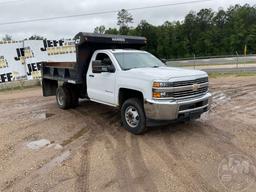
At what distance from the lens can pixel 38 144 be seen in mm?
6223

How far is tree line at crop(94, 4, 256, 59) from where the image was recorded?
5484cm

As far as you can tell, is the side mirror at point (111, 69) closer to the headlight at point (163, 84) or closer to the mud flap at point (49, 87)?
the headlight at point (163, 84)

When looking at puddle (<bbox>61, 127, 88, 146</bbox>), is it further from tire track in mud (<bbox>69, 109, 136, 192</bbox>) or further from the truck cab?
the truck cab

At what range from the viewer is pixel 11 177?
466 cm

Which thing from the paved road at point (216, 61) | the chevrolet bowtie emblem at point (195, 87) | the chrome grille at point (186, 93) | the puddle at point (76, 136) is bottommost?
the puddle at point (76, 136)

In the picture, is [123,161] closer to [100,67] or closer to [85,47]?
[100,67]

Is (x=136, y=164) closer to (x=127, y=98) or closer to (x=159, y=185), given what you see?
(x=159, y=185)

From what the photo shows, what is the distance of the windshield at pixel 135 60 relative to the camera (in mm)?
7233

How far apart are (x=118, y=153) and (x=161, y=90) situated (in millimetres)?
1539

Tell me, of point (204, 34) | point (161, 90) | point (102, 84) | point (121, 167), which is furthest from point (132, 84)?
point (204, 34)

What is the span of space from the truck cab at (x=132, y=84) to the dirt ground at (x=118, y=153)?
59cm

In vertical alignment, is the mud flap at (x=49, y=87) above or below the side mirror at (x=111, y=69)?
below

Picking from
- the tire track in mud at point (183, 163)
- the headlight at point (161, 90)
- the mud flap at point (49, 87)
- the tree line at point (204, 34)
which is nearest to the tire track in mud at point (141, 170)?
the tire track in mud at point (183, 163)

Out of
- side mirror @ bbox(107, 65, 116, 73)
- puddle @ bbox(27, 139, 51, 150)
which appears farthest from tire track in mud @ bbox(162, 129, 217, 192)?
puddle @ bbox(27, 139, 51, 150)
